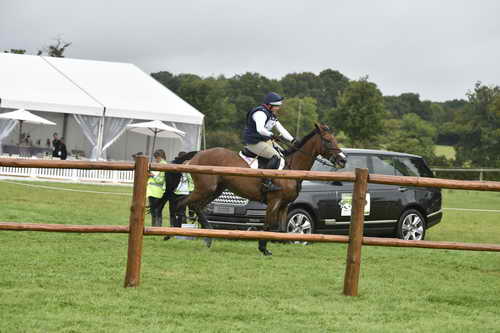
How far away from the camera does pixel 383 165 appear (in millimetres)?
14727

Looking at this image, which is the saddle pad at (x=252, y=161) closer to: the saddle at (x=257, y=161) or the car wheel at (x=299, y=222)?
the saddle at (x=257, y=161)

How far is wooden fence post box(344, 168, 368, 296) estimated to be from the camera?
7.89 meters

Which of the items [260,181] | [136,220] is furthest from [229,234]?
[260,181]

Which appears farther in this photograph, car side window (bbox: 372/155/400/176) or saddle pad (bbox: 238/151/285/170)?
car side window (bbox: 372/155/400/176)

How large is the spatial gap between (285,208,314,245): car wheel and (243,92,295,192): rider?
66.7 inches

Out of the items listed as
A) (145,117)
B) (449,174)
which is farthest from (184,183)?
(449,174)

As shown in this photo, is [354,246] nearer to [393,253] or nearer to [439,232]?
[393,253]

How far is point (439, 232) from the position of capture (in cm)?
1769

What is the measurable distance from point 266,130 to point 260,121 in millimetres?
176

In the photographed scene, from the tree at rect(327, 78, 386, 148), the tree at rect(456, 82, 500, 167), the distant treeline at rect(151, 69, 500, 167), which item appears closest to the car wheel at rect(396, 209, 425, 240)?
the distant treeline at rect(151, 69, 500, 167)

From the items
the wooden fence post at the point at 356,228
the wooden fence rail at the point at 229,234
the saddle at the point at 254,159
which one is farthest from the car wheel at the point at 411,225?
the wooden fence post at the point at 356,228

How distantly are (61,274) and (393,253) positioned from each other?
600 centimetres

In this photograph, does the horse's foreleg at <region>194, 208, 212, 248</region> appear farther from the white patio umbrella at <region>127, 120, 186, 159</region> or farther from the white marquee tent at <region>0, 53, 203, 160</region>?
the white marquee tent at <region>0, 53, 203, 160</region>

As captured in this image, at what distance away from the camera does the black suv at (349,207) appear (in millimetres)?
13188
